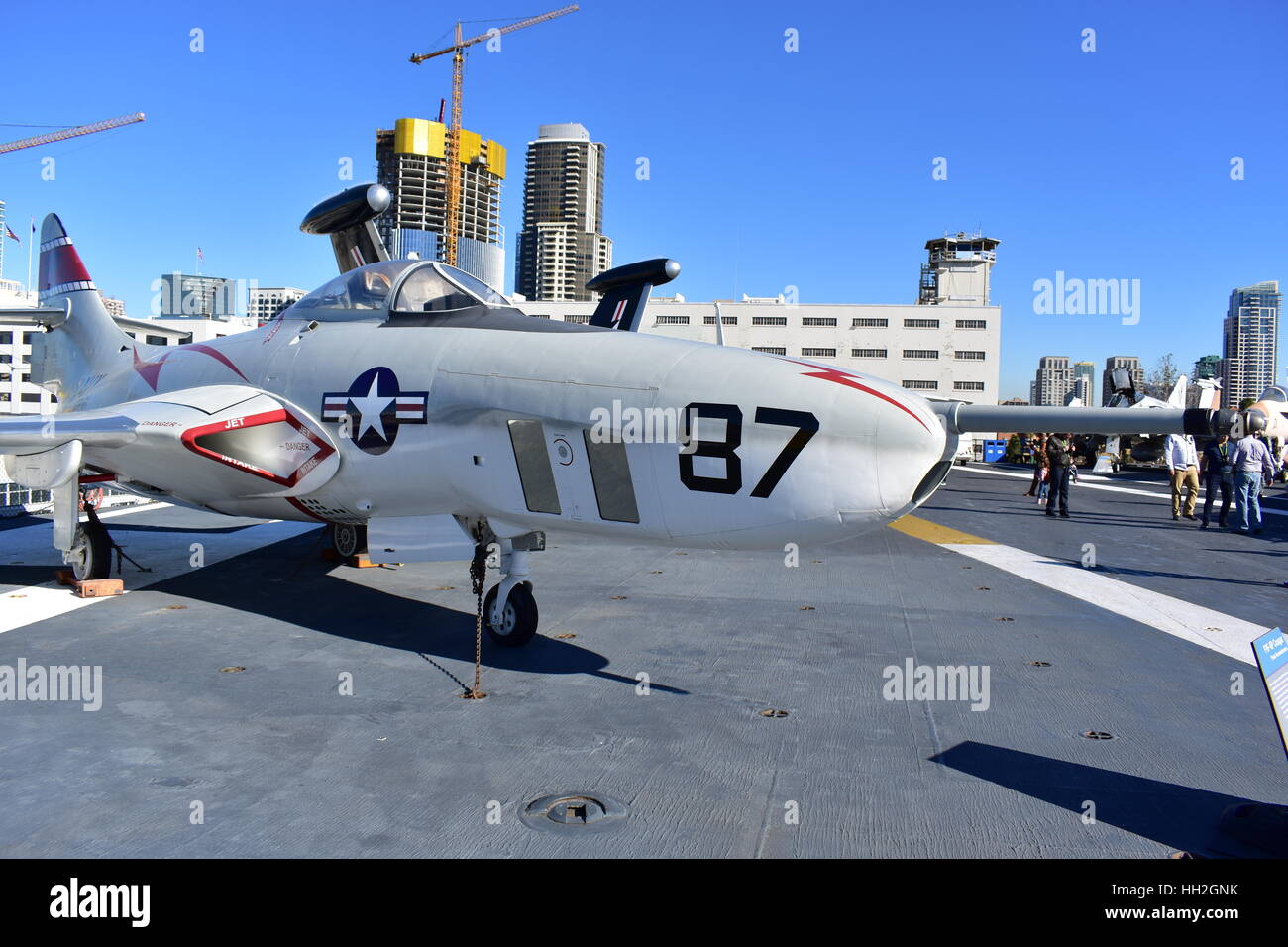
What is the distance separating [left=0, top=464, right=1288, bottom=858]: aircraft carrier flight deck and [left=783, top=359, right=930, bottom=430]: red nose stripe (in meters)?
2.12

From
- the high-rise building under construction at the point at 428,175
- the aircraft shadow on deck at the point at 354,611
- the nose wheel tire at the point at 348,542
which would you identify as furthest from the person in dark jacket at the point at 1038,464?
the high-rise building under construction at the point at 428,175

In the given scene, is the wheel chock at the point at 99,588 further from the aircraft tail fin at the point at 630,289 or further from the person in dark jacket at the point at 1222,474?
the person in dark jacket at the point at 1222,474

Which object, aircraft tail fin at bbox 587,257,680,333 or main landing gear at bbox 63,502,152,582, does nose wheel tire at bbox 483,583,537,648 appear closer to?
aircraft tail fin at bbox 587,257,680,333

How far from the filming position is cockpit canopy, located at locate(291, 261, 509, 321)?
7.52 metres

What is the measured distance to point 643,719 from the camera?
5.59 metres

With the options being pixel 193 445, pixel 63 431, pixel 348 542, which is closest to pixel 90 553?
pixel 63 431

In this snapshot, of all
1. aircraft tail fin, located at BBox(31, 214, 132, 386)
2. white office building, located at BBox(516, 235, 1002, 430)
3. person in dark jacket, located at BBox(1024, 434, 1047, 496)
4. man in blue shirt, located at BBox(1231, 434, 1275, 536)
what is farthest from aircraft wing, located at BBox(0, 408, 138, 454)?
white office building, located at BBox(516, 235, 1002, 430)

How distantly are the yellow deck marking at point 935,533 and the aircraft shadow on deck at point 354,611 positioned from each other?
327 inches

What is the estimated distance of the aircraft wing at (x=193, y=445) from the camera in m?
7.60

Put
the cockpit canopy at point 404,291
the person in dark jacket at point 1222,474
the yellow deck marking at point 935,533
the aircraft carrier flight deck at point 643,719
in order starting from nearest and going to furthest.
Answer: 1. the aircraft carrier flight deck at point 643,719
2. the cockpit canopy at point 404,291
3. the yellow deck marking at point 935,533
4. the person in dark jacket at point 1222,474

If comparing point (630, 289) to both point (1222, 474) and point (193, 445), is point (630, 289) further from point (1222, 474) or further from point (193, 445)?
point (1222, 474)

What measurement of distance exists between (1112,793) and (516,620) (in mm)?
4740
